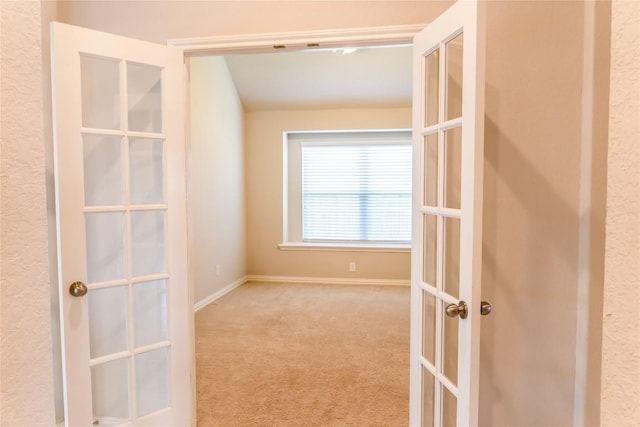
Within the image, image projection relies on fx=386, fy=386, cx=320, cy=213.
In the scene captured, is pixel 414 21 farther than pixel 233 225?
No

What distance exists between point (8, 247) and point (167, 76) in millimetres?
1365

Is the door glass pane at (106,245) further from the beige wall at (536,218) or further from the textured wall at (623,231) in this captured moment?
the textured wall at (623,231)

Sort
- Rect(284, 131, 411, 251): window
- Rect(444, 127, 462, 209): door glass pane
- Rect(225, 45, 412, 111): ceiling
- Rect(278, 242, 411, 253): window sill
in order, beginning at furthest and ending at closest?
Rect(284, 131, 411, 251): window < Rect(278, 242, 411, 253): window sill < Rect(225, 45, 412, 111): ceiling < Rect(444, 127, 462, 209): door glass pane

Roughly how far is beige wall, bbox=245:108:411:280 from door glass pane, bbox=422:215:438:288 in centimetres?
390

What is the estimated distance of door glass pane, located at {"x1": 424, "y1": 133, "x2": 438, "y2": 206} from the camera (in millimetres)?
1604

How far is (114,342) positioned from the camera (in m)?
1.89

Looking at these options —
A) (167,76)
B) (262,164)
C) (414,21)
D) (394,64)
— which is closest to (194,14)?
(167,76)

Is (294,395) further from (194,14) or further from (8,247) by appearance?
(194,14)

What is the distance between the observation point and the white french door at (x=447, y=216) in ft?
4.25

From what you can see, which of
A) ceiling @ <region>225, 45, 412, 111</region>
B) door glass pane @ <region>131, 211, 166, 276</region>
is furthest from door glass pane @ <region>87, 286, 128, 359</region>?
ceiling @ <region>225, 45, 412, 111</region>

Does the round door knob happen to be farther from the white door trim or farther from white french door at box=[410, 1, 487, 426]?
white french door at box=[410, 1, 487, 426]

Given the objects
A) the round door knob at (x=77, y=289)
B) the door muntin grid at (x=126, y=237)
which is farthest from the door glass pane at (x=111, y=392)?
the round door knob at (x=77, y=289)

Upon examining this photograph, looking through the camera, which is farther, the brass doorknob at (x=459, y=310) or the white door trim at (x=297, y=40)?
the white door trim at (x=297, y=40)

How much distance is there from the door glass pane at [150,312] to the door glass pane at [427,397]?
1282mm
